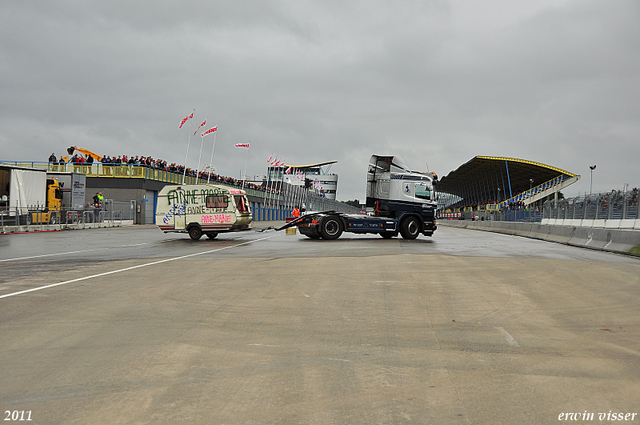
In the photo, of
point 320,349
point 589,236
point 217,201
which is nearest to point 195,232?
point 217,201

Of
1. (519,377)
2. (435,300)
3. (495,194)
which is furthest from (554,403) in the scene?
(495,194)

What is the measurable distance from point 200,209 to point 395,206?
29.4 feet

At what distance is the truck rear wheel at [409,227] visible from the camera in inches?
1007

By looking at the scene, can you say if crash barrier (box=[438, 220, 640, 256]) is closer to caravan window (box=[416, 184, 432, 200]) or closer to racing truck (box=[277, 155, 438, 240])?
racing truck (box=[277, 155, 438, 240])

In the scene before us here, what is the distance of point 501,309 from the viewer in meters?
7.34

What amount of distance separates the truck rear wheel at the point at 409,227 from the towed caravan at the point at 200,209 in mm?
7547

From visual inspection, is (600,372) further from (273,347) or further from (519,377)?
(273,347)

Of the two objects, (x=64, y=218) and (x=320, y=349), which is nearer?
(x=320, y=349)

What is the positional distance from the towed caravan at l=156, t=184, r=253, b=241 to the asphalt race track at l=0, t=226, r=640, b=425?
1416 centimetres

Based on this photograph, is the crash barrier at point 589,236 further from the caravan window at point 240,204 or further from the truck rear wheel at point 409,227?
the caravan window at point 240,204

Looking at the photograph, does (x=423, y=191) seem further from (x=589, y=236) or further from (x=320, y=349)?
(x=320, y=349)

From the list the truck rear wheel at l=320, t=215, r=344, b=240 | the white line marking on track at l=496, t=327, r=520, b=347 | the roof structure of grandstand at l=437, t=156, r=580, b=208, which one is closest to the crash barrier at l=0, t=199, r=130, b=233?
the truck rear wheel at l=320, t=215, r=344, b=240

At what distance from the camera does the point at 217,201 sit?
24375 millimetres

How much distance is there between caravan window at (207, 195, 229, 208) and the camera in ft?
79.8
